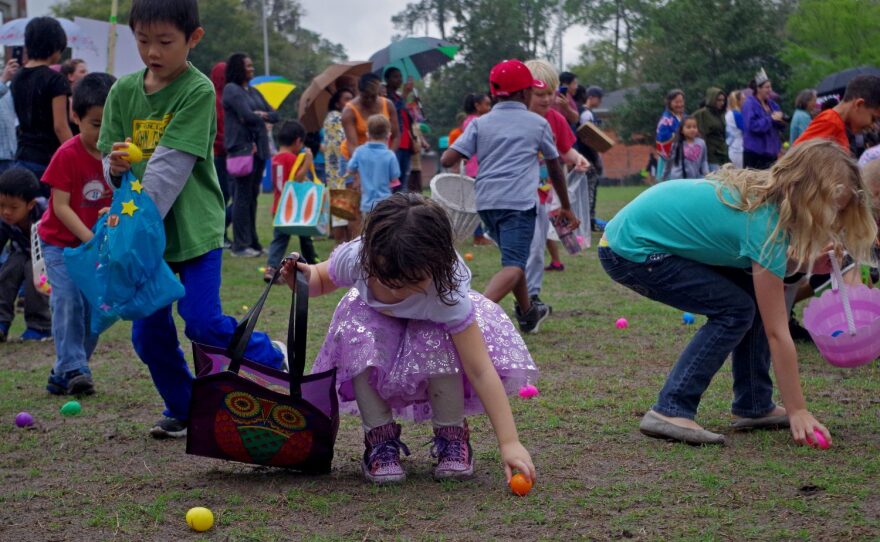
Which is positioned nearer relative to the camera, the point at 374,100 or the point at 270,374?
the point at 270,374

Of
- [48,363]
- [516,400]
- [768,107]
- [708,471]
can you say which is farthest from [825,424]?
[768,107]

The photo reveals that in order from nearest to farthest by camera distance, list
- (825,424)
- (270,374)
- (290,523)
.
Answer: (290,523) < (270,374) < (825,424)

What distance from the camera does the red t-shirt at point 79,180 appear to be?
5336 mm

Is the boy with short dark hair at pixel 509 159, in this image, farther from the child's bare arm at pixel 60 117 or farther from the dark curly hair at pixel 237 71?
the dark curly hair at pixel 237 71

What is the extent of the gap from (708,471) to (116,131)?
9.05ft

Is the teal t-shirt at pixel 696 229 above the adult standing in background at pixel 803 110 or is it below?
below

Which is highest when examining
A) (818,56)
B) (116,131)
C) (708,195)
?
(818,56)

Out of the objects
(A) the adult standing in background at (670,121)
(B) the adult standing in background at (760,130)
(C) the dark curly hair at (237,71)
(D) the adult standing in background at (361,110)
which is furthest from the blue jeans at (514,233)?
(A) the adult standing in background at (670,121)

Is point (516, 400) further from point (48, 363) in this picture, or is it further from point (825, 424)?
point (48, 363)

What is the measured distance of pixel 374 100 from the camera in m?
12.2

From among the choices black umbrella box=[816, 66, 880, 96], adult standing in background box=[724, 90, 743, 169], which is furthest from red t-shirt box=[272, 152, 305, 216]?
black umbrella box=[816, 66, 880, 96]

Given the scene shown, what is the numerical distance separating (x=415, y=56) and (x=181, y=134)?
1364 cm

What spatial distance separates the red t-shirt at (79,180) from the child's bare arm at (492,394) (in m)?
2.54

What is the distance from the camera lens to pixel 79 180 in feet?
17.7
